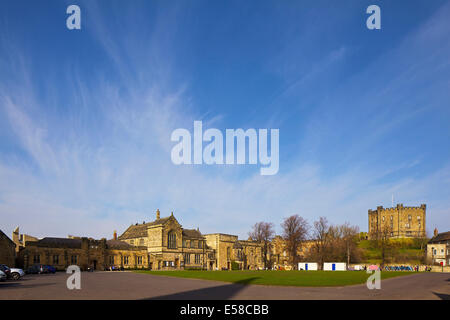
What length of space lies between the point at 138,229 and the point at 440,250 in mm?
81732

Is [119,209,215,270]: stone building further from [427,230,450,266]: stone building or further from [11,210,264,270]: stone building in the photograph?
[427,230,450,266]: stone building


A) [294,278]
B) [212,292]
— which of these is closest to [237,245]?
[294,278]

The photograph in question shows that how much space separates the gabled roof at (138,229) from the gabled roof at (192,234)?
25.1ft

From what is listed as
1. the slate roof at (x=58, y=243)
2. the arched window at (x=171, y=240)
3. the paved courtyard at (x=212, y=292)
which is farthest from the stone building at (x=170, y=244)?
the paved courtyard at (x=212, y=292)

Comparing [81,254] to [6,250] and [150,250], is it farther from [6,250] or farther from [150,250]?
[6,250]

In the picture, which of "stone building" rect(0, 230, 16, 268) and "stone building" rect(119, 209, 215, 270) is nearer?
"stone building" rect(0, 230, 16, 268)

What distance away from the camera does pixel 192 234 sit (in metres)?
96.5

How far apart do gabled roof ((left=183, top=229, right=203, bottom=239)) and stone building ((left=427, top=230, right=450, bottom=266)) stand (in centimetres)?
6296

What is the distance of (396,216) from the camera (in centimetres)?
14200

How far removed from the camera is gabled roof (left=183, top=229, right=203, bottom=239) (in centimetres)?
9312

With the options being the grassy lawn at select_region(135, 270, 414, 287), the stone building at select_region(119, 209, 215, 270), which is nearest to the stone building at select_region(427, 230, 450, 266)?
the stone building at select_region(119, 209, 215, 270)
